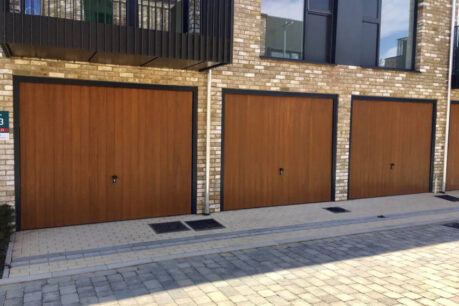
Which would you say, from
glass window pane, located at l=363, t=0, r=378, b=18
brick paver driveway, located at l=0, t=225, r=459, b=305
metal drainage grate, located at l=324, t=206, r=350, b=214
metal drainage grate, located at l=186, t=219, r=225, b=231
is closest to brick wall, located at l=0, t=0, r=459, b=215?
metal drainage grate, located at l=186, t=219, r=225, b=231

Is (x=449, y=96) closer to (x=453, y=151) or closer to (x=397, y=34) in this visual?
(x=453, y=151)

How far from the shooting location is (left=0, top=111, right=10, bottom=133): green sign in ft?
22.2

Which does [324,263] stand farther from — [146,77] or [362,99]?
[362,99]

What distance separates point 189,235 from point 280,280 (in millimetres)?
2220

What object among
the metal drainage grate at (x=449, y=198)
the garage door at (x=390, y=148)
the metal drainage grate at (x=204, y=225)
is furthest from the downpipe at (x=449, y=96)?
the metal drainage grate at (x=204, y=225)

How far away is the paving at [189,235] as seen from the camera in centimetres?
570

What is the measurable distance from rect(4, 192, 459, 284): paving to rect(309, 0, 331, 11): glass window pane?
4.58 meters

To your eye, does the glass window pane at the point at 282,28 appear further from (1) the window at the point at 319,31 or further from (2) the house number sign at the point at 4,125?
(2) the house number sign at the point at 4,125

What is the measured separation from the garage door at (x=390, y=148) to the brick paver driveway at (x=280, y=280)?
3964mm

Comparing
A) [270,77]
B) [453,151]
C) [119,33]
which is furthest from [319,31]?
[453,151]

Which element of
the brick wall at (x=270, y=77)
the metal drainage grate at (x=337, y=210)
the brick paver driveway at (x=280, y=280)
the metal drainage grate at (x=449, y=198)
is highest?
the brick wall at (x=270, y=77)

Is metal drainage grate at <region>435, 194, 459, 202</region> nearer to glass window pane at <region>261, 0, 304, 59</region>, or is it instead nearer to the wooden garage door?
glass window pane at <region>261, 0, 304, 59</region>

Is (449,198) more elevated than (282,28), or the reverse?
(282,28)

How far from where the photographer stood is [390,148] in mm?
10797
